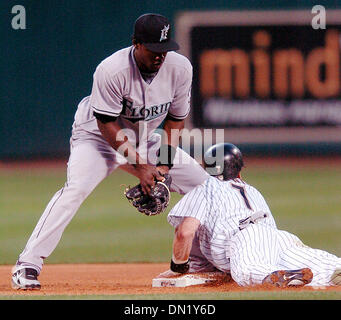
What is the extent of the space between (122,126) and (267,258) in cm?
149

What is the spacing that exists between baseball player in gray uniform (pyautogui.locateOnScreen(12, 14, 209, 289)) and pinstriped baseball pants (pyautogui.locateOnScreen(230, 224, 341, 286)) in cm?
78

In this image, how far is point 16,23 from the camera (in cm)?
1528

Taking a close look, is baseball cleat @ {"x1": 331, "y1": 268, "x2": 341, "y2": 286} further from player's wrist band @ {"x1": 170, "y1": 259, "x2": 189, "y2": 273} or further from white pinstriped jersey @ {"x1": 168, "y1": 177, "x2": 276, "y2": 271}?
player's wrist band @ {"x1": 170, "y1": 259, "x2": 189, "y2": 273}

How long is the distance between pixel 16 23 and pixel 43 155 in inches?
89.7

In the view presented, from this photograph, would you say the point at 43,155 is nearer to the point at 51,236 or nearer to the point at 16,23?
the point at 16,23

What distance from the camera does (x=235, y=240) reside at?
5504 mm

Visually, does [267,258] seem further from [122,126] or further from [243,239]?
[122,126]

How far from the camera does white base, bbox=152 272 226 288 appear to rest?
5734 mm

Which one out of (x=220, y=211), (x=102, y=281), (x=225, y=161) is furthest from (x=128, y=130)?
(x=102, y=281)

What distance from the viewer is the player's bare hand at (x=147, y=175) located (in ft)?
19.2

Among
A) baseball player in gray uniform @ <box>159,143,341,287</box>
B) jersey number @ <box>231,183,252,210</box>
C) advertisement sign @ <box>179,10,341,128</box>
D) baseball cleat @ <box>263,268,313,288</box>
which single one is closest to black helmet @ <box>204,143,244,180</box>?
baseball player in gray uniform @ <box>159,143,341,287</box>

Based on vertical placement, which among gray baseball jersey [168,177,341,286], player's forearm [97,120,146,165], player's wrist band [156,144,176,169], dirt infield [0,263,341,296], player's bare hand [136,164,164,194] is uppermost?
player's forearm [97,120,146,165]

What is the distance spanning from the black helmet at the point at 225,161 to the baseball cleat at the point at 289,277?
2.86 ft

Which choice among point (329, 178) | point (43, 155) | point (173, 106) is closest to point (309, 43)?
point (329, 178)
